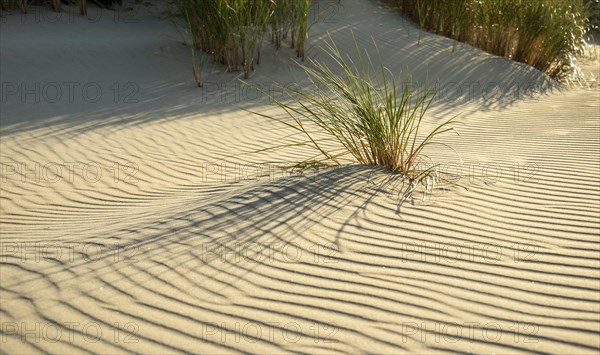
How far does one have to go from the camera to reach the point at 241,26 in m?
8.25

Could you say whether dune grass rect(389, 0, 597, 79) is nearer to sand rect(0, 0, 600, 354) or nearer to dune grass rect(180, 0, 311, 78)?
dune grass rect(180, 0, 311, 78)

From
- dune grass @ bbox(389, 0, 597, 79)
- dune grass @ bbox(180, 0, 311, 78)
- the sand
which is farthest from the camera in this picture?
dune grass @ bbox(389, 0, 597, 79)

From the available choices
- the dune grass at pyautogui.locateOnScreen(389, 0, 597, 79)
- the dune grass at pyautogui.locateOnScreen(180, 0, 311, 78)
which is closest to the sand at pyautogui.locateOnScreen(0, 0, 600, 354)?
the dune grass at pyautogui.locateOnScreen(180, 0, 311, 78)

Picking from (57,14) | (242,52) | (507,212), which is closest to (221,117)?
(242,52)

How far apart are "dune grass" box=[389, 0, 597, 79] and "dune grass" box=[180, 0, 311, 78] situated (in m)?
2.20

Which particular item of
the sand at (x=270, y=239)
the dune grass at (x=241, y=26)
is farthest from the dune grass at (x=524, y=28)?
the sand at (x=270, y=239)

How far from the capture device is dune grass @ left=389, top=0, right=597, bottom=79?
9422 mm

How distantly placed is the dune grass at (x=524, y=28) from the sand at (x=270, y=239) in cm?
282

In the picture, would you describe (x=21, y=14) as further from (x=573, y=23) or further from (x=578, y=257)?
(x=578, y=257)

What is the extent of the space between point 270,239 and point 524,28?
7.69 m

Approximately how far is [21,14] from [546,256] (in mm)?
10294

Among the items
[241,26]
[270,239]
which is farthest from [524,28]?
[270,239]

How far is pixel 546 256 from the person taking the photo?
128 inches

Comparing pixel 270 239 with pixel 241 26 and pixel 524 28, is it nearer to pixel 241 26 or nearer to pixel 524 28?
pixel 241 26
